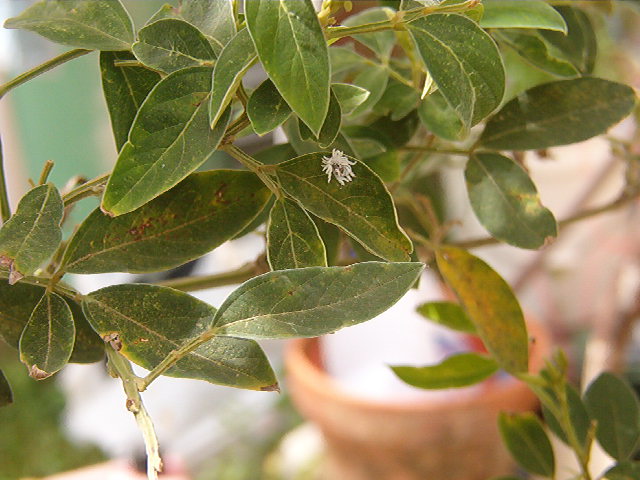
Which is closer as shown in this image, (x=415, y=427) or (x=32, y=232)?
(x=32, y=232)

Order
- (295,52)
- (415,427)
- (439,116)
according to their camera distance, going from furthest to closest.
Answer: (415,427) → (439,116) → (295,52)

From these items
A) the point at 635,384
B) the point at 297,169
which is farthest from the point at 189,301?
the point at 635,384

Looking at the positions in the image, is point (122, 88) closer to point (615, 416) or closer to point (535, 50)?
point (535, 50)

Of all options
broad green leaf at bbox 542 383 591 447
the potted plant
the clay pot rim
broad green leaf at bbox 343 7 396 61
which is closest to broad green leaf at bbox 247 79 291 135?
the potted plant

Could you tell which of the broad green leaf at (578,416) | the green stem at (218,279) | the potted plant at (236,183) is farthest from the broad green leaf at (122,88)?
the broad green leaf at (578,416)

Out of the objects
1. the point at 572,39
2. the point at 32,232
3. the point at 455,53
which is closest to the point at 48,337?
Answer: the point at 32,232

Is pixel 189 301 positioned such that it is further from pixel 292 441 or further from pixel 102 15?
pixel 292 441
